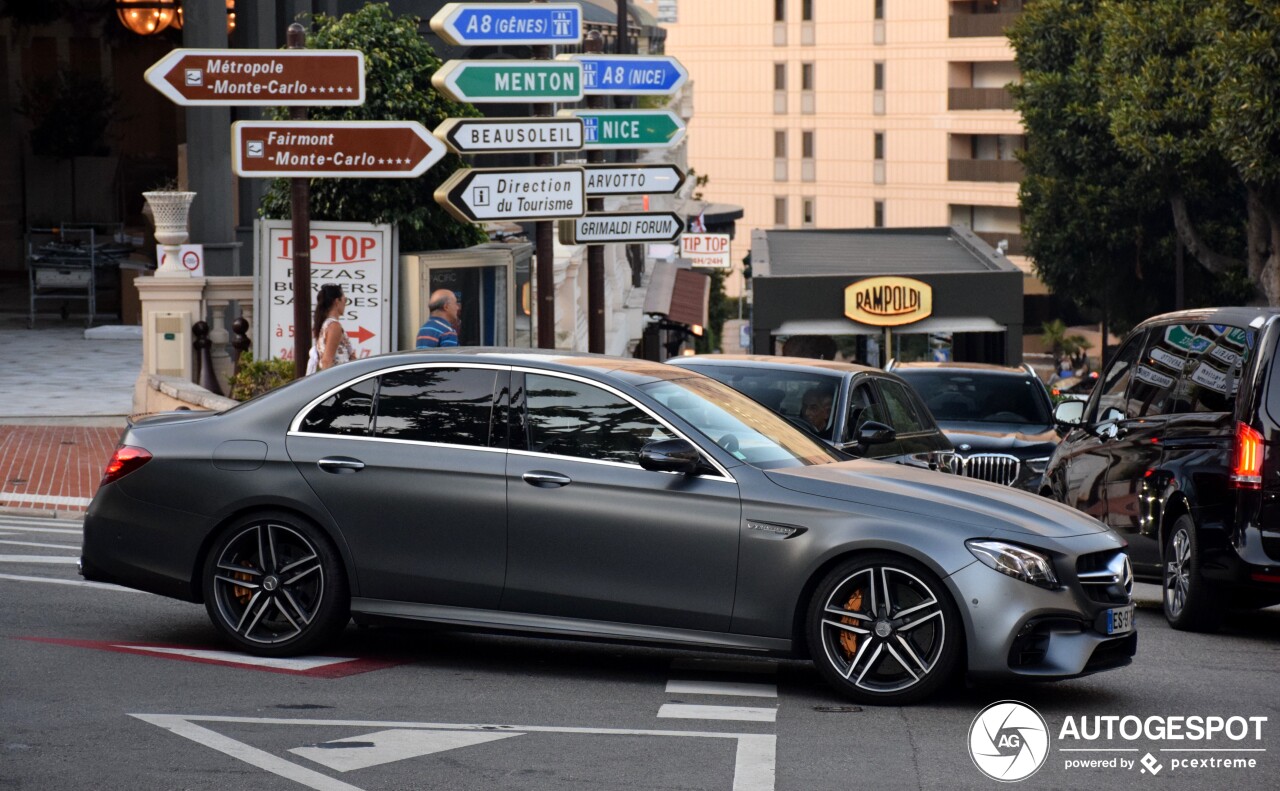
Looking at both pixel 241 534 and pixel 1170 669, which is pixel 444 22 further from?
pixel 1170 669

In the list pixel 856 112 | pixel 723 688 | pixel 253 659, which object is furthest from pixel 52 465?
pixel 856 112

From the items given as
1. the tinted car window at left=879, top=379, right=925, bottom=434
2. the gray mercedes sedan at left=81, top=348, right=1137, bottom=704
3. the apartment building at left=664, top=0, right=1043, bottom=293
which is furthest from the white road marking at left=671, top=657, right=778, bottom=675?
the apartment building at left=664, top=0, right=1043, bottom=293

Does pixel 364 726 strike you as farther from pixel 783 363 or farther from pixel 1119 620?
pixel 783 363

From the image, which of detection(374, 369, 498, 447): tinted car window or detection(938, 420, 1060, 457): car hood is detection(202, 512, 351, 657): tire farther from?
detection(938, 420, 1060, 457): car hood

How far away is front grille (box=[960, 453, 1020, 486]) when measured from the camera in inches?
634

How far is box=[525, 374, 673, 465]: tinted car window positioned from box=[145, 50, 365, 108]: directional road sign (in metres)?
6.02

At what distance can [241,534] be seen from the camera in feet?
26.5

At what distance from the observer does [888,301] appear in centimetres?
2523

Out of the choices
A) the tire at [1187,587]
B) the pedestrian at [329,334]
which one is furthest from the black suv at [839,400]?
the pedestrian at [329,334]

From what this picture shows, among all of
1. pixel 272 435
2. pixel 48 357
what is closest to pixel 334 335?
pixel 272 435

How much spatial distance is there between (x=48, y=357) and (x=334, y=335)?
37.6ft

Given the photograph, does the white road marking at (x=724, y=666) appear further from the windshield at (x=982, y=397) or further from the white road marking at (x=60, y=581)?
the windshield at (x=982, y=397)

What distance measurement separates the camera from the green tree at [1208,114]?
29.7 metres

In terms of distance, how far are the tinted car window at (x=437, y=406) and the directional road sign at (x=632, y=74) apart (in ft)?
33.0
